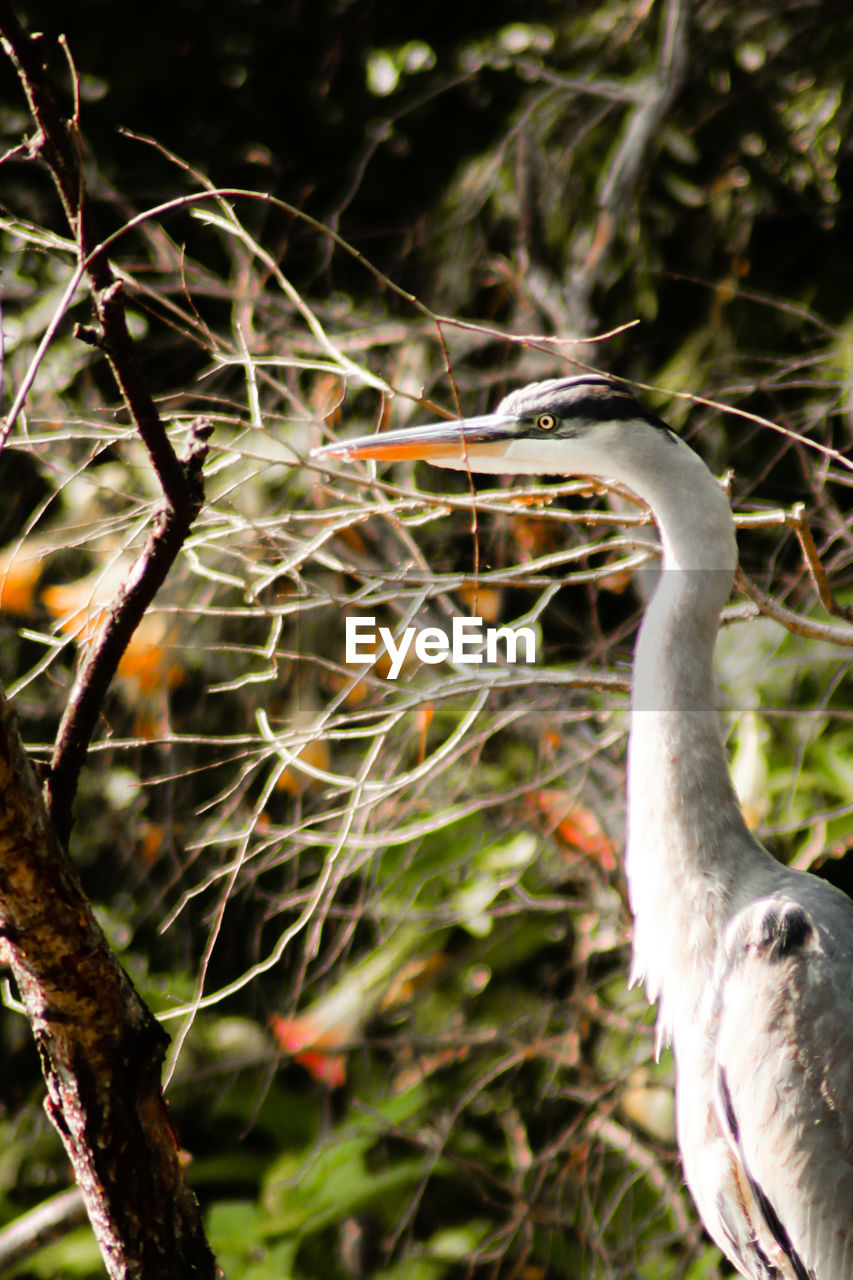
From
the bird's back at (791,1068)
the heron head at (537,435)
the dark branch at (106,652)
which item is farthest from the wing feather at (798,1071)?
the dark branch at (106,652)

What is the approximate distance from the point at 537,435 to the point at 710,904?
0.66 metres

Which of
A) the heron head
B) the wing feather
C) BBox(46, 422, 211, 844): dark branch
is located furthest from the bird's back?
BBox(46, 422, 211, 844): dark branch

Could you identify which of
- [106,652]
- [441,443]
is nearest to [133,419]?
[106,652]

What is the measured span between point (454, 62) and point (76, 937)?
9.19ft

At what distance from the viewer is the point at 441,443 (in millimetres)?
1601

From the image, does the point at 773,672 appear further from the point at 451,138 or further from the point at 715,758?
the point at 451,138

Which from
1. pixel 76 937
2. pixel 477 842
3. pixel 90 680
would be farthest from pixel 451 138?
pixel 76 937

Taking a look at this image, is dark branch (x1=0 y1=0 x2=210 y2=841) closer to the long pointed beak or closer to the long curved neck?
the long pointed beak

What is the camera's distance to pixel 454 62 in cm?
320

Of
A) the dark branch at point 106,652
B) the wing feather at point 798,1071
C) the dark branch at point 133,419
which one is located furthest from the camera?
the wing feather at point 798,1071

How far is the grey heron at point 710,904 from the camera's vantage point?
1494 mm

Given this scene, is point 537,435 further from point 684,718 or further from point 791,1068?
point 791,1068

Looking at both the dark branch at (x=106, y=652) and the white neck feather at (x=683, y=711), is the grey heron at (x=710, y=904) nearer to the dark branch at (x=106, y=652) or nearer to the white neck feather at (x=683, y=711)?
→ the white neck feather at (x=683, y=711)

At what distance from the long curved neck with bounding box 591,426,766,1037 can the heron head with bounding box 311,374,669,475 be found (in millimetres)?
40
